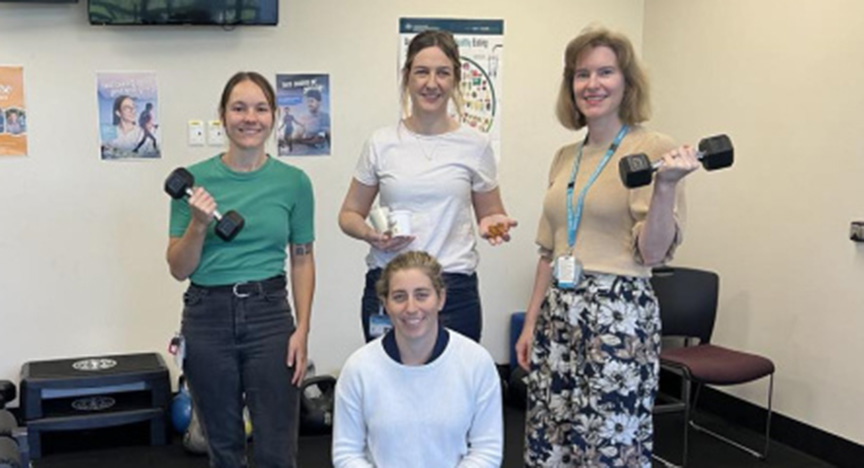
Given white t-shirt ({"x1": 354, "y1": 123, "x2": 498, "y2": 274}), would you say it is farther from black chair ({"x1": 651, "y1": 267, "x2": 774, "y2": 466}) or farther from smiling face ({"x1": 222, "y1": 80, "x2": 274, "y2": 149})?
black chair ({"x1": 651, "y1": 267, "x2": 774, "y2": 466})

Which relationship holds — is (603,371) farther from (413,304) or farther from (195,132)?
(195,132)

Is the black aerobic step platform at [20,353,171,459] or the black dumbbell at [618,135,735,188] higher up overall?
the black dumbbell at [618,135,735,188]

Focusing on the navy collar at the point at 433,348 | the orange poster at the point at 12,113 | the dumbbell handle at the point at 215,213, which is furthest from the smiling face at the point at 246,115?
the orange poster at the point at 12,113

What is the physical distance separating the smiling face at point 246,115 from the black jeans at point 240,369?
358mm

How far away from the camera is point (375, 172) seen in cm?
211

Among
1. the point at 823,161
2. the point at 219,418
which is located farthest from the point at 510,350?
the point at 219,418

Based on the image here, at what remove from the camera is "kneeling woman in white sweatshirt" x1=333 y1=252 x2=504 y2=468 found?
1712 mm

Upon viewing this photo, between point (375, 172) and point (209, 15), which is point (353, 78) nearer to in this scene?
point (209, 15)

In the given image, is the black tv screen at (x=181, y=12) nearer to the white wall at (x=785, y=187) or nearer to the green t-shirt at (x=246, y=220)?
the green t-shirt at (x=246, y=220)

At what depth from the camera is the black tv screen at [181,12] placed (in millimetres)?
3326

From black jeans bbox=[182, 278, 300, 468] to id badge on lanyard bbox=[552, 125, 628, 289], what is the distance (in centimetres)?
69

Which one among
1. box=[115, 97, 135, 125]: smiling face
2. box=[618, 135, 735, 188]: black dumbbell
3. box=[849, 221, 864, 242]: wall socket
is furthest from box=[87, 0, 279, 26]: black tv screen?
box=[849, 221, 864, 242]: wall socket

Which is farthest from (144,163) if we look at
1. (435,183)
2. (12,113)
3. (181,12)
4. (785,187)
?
(785,187)

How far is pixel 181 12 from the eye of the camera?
11.1 ft
